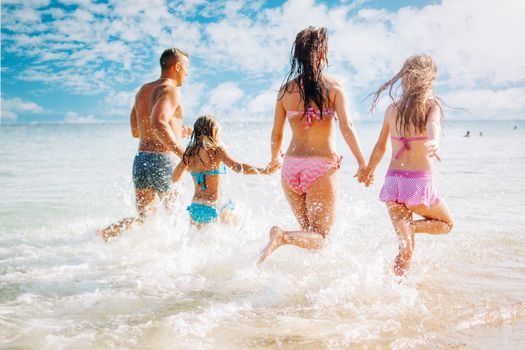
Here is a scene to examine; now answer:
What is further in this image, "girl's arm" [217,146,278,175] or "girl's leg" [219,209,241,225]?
"girl's leg" [219,209,241,225]

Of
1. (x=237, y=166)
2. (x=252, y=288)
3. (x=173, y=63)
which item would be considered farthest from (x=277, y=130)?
(x=173, y=63)

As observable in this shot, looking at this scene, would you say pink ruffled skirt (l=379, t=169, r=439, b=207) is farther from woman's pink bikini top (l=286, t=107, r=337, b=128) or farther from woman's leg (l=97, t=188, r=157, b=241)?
woman's leg (l=97, t=188, r=157, b=241)

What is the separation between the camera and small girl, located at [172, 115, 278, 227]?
5.20m

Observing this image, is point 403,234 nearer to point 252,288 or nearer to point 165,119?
point 252,288

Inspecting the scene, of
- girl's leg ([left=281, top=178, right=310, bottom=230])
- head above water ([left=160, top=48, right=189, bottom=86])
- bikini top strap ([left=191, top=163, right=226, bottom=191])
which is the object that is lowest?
girl's leg ([left=281, top=178, right=310, bottom=230])

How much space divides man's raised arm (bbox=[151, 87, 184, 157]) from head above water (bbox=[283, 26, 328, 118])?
1763mm

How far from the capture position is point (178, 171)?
5305mm

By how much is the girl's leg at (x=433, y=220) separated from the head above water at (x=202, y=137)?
2.25 metres

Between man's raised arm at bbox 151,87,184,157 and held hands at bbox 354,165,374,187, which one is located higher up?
man's raised arm at bbox 151,87,184,157

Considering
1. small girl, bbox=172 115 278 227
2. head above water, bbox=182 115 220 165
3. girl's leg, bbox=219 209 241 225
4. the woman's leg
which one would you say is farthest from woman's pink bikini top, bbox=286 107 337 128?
the woman's leg

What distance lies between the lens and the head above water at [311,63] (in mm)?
4082

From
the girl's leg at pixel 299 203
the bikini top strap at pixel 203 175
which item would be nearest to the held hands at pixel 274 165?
the girl's leg at pixel 299 203

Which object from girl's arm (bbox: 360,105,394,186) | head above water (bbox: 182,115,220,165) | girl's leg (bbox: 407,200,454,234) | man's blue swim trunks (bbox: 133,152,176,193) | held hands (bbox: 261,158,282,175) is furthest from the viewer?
man's blue swim trunks (bbox: 133,152,176,193)

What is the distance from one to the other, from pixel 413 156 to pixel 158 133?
278 centimetres
